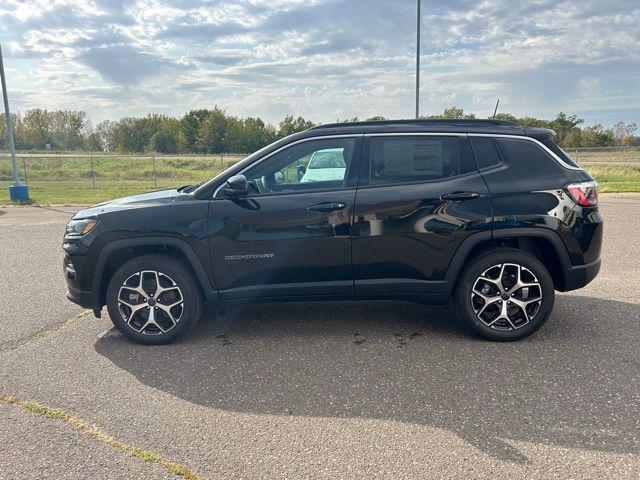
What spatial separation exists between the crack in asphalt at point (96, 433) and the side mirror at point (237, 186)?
6.26 ft

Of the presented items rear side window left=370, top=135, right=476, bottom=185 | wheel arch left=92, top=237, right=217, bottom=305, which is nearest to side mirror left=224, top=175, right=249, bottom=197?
wheel arch left=92, top=237, right=217, bottom=305

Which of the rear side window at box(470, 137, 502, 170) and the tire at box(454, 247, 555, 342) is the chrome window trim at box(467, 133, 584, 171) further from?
the tire at box(454, 247, 555, 342)

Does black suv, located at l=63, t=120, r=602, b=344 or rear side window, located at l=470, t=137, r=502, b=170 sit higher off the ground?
rear side window, located at l=470, t=137, r=502, b=170

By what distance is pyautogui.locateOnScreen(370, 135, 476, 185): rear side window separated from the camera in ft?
12.8

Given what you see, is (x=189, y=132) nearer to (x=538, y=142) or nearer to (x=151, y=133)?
(x=151, y=133)

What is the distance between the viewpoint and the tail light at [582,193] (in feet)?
12.5

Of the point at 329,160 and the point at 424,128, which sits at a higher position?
the point at 424,128

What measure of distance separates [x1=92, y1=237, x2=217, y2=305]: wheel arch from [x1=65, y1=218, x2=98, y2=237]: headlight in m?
0.23

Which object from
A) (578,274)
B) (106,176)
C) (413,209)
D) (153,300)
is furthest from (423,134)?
(106,176)

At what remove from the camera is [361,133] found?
4000 mm

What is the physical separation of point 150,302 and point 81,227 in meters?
0.86

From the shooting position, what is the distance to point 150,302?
396 centimetres

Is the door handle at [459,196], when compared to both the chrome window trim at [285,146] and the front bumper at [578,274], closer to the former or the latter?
the chrome window trim at [285,146]

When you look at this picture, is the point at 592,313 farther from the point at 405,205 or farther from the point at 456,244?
the point at 405,205
